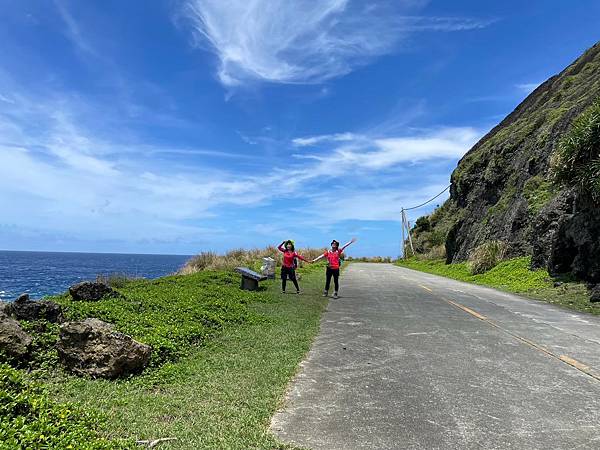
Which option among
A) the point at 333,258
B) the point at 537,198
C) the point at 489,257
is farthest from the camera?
Answer: the point at 489,257

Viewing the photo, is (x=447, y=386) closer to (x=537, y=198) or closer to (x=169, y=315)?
(x=169, y=315)

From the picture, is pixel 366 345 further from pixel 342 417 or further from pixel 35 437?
pixel 35 437

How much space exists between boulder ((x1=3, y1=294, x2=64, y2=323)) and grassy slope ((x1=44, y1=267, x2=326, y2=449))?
7.44ft

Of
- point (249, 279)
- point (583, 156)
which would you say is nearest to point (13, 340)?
point (249, 279)

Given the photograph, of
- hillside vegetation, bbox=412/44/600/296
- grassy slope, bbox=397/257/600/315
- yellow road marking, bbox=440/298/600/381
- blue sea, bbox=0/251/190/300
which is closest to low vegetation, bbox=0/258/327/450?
yellow road marking, bbox=440/298/600/381

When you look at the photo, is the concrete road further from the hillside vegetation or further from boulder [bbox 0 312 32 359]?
the hillside vegetation

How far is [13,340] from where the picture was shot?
5.96 meters

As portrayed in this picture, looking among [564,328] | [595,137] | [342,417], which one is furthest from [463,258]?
[342,417]

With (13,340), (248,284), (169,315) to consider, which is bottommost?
(13,340)

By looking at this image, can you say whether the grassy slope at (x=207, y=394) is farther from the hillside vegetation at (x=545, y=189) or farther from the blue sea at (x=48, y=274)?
the hillside vegetation at (x=545, y=189)

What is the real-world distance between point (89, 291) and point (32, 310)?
2660 millimetres

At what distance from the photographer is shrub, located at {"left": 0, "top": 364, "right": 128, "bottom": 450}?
3.54 metres

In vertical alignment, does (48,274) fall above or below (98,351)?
above

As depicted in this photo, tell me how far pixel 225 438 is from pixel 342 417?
1.29m
